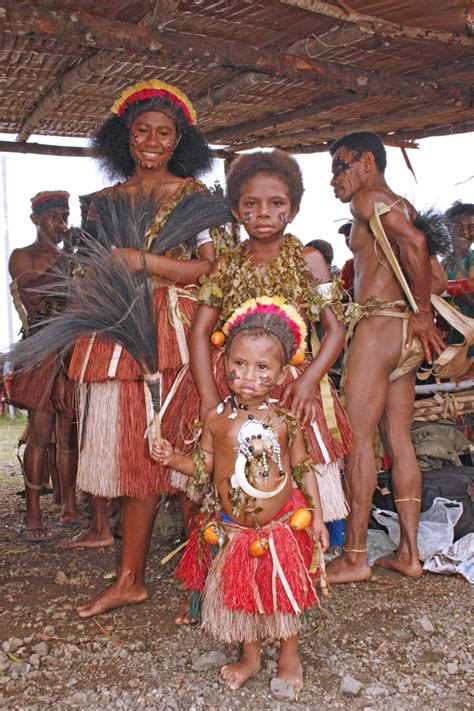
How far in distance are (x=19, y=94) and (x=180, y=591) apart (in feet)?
11.0

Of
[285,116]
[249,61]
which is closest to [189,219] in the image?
[249,61]

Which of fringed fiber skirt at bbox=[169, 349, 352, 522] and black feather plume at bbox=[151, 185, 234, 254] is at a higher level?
black feather plume at bbox=[151, 185, 234, 254]

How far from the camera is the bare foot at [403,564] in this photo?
10.9ft

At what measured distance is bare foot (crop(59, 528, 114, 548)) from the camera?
3.85 meters

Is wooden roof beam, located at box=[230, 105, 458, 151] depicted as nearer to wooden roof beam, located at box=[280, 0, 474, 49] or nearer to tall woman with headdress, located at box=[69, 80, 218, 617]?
wooden roof beam, located at box=[280, 0, 474, 49]

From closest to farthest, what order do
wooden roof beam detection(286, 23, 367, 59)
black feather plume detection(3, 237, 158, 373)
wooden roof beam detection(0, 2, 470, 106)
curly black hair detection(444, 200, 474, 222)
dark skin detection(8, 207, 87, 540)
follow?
black feather plume detection(3, 237, 158, 373), wooden roof beam detection(0, 2, 470, 106), wooden roof beam detection(286, 23, 367, 59), dark skin detection(8, 207, 87, 540), curly black hair detection(444, 200, 474, 222)

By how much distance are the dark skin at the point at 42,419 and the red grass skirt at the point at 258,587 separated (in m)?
2.04

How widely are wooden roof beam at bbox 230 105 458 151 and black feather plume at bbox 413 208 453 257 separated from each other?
5.88 feet

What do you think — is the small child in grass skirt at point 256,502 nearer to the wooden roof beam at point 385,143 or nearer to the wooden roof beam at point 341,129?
the wooden roof beam at point 341,129

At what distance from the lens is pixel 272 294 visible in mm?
2625

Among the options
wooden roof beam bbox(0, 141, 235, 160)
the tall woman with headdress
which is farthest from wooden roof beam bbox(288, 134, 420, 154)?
the tall woman with headdress

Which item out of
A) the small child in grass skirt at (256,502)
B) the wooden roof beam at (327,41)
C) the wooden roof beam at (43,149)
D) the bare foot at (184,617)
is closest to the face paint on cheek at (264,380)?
the small child in grass skirt at (256,502)

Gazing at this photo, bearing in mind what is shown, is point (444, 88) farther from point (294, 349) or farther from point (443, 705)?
point (443, 705)

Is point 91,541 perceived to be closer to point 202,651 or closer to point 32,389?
point 32,389
